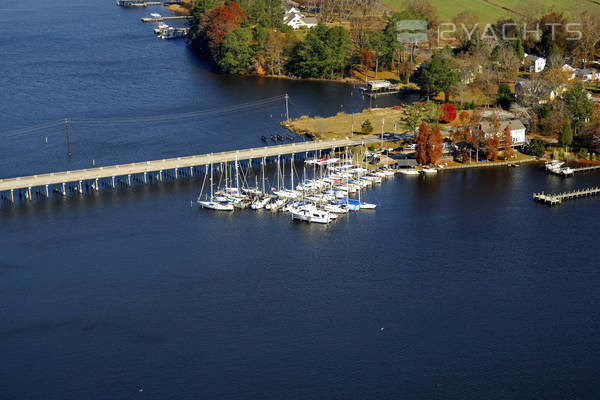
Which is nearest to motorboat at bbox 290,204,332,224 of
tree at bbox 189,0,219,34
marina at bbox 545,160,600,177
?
marina at bbox 545,160,600,177

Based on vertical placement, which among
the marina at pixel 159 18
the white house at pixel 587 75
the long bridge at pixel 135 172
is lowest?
the long bridge at pixel 135 172

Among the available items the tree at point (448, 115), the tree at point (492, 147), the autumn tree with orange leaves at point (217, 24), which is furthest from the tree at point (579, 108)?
the autumn tree with orange leaves at point (217, 24)

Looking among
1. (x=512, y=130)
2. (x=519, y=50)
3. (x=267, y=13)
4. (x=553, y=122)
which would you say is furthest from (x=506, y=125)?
(x=267, y=13)

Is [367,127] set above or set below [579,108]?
below

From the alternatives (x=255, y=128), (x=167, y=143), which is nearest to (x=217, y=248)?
(x=167, y=143)

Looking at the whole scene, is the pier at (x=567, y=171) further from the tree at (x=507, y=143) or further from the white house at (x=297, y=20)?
the white house at (x=297, y=20)

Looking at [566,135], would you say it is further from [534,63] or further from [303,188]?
[534,63]
